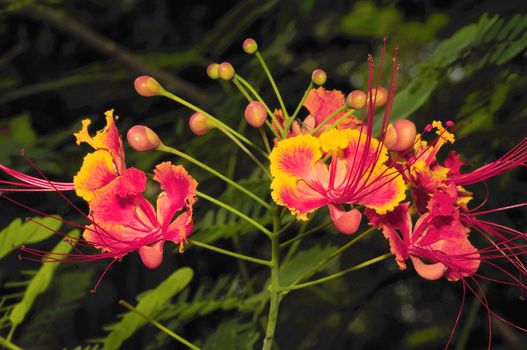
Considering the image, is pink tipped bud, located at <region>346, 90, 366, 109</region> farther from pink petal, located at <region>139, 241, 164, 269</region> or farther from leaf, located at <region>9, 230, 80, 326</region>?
leaf, located at <region>9, 230, 80, 326</region>

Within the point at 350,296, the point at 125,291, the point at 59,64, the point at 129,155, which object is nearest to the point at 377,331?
the point at 350,296

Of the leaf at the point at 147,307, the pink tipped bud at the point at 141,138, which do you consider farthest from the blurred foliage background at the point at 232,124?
the pink tipped bud at the point at 141,138

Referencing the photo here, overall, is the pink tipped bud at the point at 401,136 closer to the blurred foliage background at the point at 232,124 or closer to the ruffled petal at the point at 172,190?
the ruffled petal at the point at 172,190

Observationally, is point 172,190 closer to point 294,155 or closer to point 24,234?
point 294,155

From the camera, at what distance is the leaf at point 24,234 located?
75.6 inches

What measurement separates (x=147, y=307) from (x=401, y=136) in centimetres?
74

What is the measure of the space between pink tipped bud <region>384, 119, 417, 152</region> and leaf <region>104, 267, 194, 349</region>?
64cm

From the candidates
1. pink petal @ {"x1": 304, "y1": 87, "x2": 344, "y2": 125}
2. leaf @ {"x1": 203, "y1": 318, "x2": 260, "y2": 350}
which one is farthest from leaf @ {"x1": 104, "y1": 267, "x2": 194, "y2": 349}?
pink petal @ {"x1": 304, "y1": 87, "x2": 344, "y2": 125}

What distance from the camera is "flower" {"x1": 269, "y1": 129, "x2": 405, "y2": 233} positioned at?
1.48m

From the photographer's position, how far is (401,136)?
4.84 ft

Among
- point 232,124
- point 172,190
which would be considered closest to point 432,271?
point 172,190

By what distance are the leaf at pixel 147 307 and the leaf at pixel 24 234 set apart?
0.83ft

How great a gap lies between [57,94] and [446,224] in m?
2.28

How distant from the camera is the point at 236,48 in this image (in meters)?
3.37
